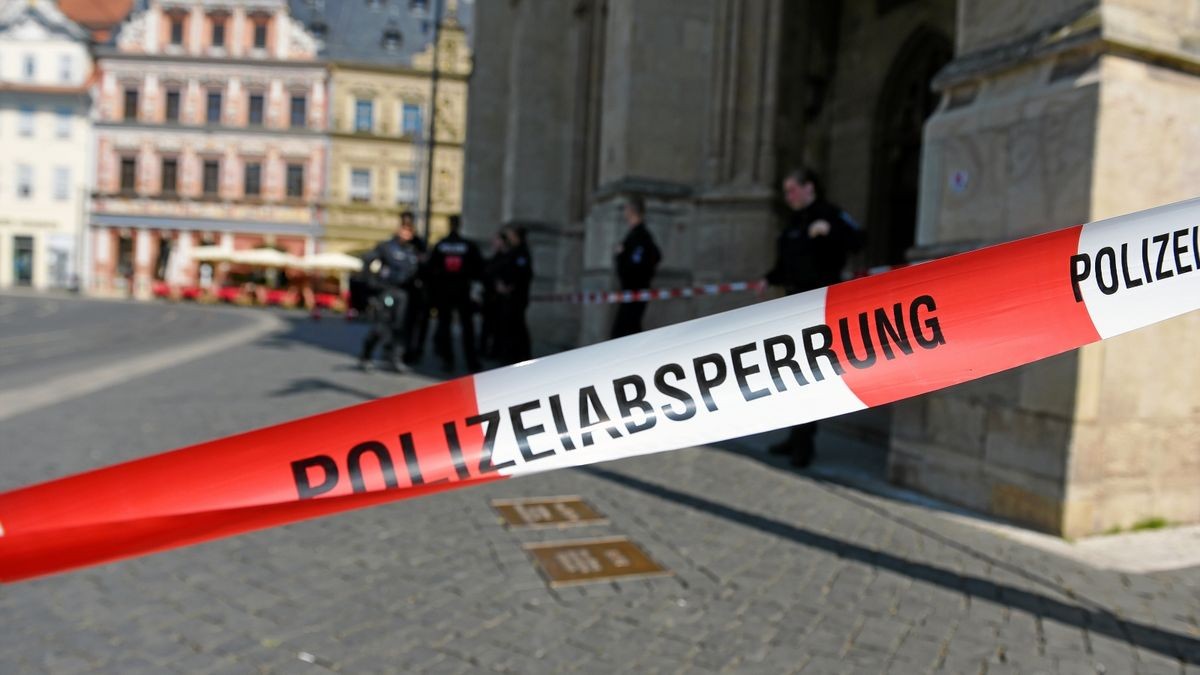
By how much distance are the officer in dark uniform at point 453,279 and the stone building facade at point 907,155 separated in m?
1.56

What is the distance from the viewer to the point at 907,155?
31.2ft

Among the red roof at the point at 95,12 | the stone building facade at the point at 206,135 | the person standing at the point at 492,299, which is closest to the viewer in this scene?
the person standing at the point at 492,299

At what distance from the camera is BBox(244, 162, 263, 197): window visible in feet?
152

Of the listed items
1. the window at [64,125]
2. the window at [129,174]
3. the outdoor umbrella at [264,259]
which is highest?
the window at [64,125]

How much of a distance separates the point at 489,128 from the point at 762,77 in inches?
377

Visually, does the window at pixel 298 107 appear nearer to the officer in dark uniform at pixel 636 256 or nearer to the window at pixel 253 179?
the window at pixel 253 179

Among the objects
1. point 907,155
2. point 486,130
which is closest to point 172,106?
point 486,130

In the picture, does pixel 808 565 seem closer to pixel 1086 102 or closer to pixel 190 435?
pixel 1086 102

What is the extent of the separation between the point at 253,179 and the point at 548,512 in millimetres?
47430

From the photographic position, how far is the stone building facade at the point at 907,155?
4227 millimetres

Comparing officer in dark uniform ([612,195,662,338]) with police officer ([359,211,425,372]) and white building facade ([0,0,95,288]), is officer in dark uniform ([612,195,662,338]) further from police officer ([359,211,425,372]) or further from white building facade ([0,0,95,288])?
white building facade ([0,0,95,288])

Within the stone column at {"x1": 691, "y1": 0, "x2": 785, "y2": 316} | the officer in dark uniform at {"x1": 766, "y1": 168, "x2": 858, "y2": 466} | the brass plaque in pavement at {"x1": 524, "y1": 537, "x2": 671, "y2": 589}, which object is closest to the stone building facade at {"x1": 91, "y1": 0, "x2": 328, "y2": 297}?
the stone column at {"x1": 691, "y1": 0, "x2": 785, "y2": 316}

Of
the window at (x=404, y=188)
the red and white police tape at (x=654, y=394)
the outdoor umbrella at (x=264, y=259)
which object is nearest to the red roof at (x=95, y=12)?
the window at (x=404, y=188)

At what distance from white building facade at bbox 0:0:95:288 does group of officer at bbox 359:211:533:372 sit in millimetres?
44794
